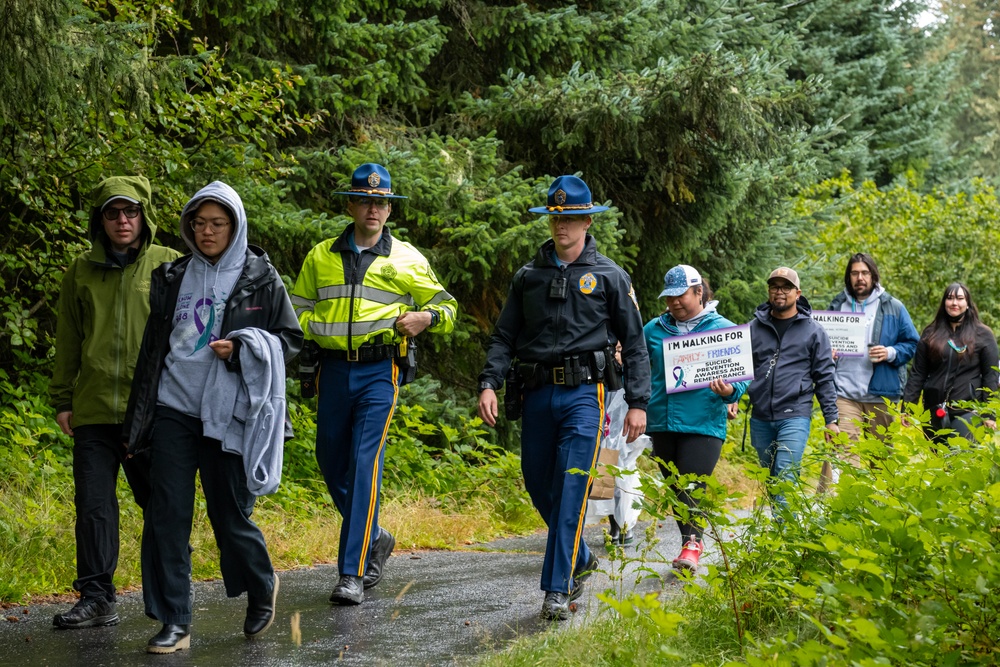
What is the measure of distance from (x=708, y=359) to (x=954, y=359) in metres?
4.02

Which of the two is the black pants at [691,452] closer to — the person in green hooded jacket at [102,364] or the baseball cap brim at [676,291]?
the baseball cap brim at [676,291]

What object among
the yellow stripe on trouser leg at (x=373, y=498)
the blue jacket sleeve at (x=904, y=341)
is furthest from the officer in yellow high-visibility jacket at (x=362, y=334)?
the blue jacket sleeve at (x=904, y=341)

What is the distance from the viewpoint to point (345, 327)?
7.26 m

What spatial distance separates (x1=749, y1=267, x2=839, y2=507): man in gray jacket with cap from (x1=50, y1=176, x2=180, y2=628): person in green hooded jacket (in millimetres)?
4457

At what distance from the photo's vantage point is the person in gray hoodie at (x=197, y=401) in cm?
584

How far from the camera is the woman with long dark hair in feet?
37.2

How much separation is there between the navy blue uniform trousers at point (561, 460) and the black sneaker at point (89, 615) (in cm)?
224

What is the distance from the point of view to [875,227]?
21281mm

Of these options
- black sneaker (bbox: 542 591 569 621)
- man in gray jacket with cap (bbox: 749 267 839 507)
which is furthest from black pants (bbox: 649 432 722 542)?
black sneaker (bbox: 542 591 569 621)

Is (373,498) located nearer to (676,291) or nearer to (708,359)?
(708,359)

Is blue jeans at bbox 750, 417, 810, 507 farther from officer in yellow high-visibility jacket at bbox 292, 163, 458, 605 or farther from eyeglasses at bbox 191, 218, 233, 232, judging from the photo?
eyeglasses at bbox 191, 218, 233, 232

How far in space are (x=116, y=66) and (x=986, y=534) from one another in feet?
18.4

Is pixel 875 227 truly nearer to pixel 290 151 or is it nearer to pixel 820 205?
pixel 820 205

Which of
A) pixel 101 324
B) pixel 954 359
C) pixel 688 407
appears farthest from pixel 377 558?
pixel 954 359
